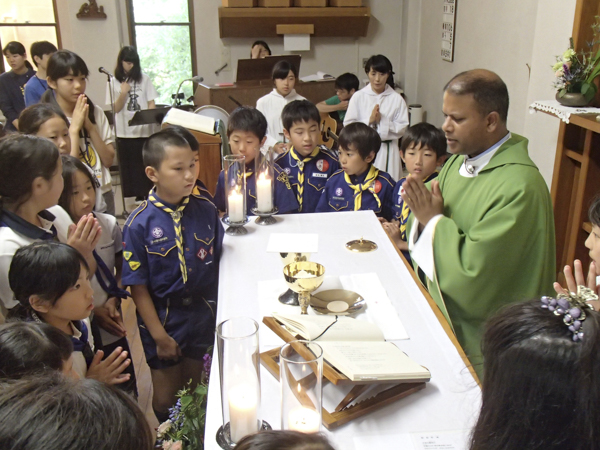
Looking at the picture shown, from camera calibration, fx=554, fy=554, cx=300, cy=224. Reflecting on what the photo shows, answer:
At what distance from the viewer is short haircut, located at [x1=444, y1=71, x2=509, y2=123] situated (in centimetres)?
198

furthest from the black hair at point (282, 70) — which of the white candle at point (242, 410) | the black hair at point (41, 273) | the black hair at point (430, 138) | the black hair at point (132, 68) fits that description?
the white candle at point (242, 410)

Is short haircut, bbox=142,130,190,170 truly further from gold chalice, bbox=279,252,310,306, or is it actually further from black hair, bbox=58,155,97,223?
gold chalice, bbox=279,252,310,306

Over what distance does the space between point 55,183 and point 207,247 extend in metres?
0.59

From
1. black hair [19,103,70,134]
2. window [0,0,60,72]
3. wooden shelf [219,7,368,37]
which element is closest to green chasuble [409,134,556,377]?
black hair [19,103,70,134]

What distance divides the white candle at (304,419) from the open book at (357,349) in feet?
0.43

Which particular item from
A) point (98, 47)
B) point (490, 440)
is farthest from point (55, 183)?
point (98, 47)

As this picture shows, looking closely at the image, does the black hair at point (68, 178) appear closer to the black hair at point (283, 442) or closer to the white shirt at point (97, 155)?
the white shirt at point (97, 155)

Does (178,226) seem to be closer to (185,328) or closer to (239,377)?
(185,328)

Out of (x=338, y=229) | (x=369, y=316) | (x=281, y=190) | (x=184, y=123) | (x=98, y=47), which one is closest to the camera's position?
(x=369, y=316)

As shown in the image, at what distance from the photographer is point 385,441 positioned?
119 cm

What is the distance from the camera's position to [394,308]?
68.6 inches

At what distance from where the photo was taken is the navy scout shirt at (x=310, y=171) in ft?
10.4

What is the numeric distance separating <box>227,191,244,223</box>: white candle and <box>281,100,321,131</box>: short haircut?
937 mm

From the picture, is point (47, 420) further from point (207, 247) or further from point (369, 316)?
point (207, 247)
